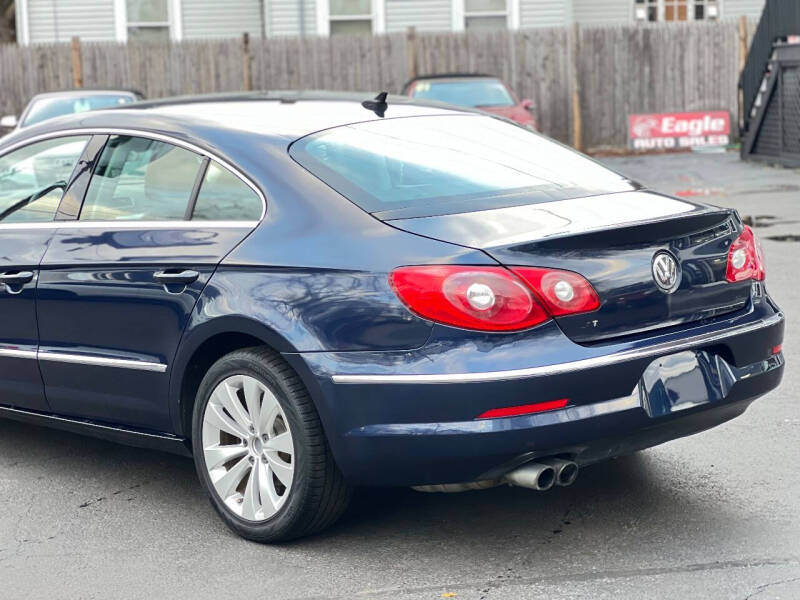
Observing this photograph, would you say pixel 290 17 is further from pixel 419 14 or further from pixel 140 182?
pixel 140 182

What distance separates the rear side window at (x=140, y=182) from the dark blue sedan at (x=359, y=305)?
0.01 meters

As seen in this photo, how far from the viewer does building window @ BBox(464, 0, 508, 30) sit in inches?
998

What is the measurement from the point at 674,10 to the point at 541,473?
25.7 meters

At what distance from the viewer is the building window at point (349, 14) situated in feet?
83.5

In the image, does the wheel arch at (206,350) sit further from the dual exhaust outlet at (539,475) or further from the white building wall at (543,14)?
the white building wall at (543,14)

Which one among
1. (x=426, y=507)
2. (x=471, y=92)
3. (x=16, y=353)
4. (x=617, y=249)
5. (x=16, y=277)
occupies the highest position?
(x=471, y=92)

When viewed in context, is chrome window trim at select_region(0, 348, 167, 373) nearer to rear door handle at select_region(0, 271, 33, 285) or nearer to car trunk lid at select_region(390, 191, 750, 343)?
rear door handle at select_region(0, 271, 33, 285)

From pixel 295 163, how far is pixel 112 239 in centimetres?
81

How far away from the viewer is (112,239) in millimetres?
4914

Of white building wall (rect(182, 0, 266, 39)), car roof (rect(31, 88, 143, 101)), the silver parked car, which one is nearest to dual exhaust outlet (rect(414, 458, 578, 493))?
the silver parked car

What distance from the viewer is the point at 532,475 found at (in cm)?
406

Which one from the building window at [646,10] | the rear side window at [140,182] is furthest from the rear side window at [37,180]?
the building window at [646,10]

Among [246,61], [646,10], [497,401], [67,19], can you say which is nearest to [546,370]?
[497,401]

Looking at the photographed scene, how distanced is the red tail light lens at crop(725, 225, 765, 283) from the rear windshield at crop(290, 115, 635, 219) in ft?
1.57
